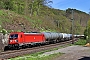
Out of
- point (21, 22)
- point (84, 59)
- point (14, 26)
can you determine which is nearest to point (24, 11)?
point (21, 22)

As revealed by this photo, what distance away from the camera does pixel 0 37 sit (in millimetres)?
33406

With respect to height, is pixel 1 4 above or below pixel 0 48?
above

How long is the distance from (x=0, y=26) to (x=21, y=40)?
11.5 m

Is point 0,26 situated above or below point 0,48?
above

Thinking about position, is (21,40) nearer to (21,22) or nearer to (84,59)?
(84,59)

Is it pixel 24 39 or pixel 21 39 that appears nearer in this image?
pixel 21 39

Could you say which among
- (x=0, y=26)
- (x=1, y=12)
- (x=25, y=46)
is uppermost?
(x=1, y=12)

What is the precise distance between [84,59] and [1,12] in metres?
40.8

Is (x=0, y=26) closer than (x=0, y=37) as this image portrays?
No

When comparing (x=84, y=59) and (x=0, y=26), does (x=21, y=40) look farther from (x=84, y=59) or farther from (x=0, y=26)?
(x=84, y=59)

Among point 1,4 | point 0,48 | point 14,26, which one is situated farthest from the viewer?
point 1,4

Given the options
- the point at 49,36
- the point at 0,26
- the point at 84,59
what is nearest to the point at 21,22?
the point at 49,36

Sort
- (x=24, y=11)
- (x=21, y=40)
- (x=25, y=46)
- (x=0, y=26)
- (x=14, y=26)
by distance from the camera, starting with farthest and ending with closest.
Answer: (x=24, y=11)
(x=14, y=26)
(x=0, y=26)
(x=25, y=46)
(x=21, y=40)

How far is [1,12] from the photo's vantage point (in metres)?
58.8
